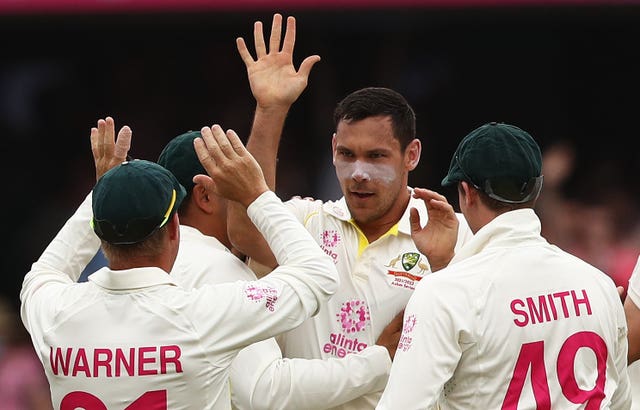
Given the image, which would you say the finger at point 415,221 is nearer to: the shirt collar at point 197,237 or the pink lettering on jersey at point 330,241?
the pink lettering on jersey at point 330,241

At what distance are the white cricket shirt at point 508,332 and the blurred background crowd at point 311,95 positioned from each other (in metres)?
5.74

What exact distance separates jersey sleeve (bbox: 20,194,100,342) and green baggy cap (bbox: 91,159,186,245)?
0.37 metres

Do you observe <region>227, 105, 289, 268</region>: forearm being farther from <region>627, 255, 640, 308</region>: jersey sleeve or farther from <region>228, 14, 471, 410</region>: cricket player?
<region>627, 255, 640, 308</region>: jersey sleeve

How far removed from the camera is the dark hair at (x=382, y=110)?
212 inches

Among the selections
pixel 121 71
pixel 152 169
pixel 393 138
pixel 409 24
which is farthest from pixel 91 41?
pixel 152 169

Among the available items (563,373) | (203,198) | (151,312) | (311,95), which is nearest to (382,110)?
(203,198)

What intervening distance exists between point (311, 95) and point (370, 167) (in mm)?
6009

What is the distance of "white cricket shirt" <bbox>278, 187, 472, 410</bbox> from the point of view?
520cm

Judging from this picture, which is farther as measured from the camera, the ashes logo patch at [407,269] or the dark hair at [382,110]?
the dark hair at [382,110]

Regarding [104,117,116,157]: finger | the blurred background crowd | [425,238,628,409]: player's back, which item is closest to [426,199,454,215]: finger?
[425,238,628,409]: player's back

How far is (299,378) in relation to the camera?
16.1ft

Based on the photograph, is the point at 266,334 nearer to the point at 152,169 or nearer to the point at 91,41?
the point at 152,169

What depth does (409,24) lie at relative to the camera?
9914 mm

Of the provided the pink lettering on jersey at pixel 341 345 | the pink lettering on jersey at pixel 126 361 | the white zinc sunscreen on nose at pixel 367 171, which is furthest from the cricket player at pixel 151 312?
the white zinc sunscreen on nose at pixel 367 171
